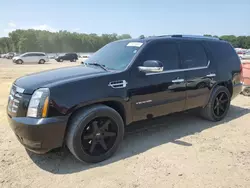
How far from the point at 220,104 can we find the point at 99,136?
3190 millimetres

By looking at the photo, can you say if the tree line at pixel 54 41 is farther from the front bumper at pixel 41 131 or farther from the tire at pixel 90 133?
the front bumper at pixel 41 131

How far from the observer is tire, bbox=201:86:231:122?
208 inches

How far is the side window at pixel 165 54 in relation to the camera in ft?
14.0

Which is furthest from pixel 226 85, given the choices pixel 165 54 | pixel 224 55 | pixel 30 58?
pixel 30 58

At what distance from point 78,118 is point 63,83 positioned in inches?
20.3

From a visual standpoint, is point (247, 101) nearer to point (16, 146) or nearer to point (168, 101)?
point (168, 101)

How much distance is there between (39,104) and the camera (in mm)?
3174

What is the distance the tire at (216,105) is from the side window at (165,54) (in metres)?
1.30

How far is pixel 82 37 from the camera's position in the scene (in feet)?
382

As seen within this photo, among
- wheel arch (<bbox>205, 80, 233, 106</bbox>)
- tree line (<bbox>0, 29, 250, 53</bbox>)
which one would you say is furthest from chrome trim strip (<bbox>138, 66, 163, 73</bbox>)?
tree line (<bbox>0, 29, 250, 53</bbox>)

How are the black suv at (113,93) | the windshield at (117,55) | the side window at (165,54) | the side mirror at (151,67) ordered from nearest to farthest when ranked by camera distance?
the black suv at (113,93) → the side mirror at (151,67) → the windshield at (117,55) → the side window at (165,54)

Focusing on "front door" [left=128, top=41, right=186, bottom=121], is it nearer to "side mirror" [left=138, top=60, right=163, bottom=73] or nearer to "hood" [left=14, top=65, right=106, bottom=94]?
"side mirror" [left=138, top=60, right=163, bottom=73]

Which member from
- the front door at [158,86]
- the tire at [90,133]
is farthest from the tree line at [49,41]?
the tire at [90,133]

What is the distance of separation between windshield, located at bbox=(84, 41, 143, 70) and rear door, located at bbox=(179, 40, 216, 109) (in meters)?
1.03
